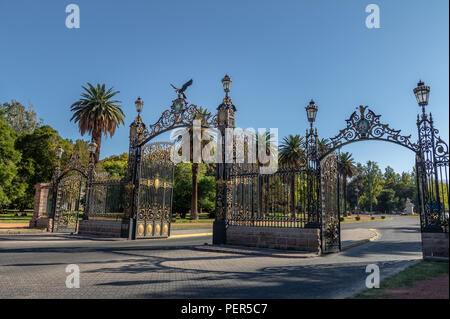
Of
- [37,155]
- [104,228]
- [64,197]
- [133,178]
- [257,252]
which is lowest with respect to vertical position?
[257,252]

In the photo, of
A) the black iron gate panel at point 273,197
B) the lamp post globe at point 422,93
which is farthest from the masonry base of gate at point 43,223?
the lamp post globe at point 422,93

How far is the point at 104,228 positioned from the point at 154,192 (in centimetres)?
407

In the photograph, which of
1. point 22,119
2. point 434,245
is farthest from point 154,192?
point 22,119

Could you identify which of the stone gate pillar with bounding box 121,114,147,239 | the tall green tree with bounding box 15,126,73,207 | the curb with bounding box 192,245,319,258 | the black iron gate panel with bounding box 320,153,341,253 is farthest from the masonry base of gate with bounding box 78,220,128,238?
the tall green tree with bounding box 15,126,73,207

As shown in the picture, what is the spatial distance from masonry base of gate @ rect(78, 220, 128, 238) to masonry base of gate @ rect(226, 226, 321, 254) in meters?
7.41

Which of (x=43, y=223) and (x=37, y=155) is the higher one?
(x=37, y=155)

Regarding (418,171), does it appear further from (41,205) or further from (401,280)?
(41,205)

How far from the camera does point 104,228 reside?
19.6m

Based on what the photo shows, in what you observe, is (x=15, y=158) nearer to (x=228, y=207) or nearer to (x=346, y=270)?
(x=228, y=207)

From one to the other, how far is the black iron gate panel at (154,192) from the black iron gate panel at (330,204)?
33.9ft

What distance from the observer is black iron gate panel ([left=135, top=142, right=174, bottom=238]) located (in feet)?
61.5

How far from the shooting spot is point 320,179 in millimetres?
12711
